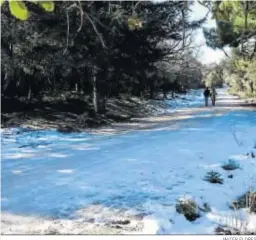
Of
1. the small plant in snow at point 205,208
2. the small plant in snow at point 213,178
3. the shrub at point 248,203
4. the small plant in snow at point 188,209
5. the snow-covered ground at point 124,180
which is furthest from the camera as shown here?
the small plant in snow at point 213,178

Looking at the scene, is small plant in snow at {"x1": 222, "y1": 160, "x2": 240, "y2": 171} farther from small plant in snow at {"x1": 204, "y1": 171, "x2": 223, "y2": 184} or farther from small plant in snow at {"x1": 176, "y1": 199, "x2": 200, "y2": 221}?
small plant in snow at {"x1": 176, "y1": 199, "x2": 200, "y2": 221}

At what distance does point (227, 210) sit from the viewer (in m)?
6.94

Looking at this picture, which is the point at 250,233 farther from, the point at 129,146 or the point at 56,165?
the point at 129,146

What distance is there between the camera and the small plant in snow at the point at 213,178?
27.9ft

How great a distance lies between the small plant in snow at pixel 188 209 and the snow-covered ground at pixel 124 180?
8 centimetres

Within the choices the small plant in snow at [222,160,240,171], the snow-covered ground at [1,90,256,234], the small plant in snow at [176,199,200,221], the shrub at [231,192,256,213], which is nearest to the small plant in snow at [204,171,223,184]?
the snow-covered ground at [1,90,256,234]

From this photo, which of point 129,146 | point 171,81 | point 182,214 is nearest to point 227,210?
point 182,214

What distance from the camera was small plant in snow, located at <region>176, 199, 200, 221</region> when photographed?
674 centimetres

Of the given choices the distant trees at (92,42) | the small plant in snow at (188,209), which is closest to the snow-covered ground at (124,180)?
the small plant in snow at (188,209)

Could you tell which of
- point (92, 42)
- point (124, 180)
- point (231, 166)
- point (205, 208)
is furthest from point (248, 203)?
point (92, 42)

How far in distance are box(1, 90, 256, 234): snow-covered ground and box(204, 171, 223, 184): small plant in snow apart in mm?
143

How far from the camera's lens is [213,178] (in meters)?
8.54

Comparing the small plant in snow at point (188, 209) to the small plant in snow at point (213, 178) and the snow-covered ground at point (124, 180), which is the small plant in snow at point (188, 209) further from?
the small plant in snow at point (213, 178)

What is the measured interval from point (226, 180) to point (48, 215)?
3.39m
